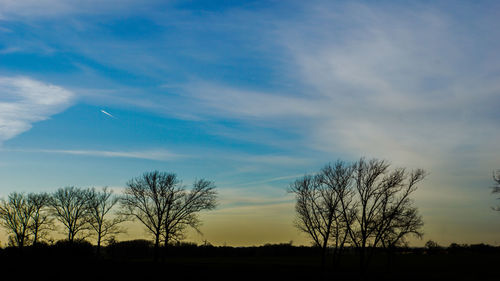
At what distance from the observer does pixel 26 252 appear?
3672 centimetres

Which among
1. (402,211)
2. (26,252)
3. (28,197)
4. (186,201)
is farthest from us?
(28,197)

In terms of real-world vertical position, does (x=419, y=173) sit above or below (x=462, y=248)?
A: above

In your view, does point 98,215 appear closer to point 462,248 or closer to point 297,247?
point 297,247

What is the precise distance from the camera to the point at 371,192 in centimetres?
5156

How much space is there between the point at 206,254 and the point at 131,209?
46.0 metres

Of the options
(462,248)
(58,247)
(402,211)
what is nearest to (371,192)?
(402,211)

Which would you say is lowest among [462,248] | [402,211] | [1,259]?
[462,248]

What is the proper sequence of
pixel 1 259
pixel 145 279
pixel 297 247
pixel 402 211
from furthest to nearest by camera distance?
pixel 297 247
pixel 402 211
pixel 1 259
pixel 145 279

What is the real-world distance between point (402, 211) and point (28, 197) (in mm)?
67742

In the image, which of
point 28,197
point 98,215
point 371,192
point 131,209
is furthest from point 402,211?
point 28,197

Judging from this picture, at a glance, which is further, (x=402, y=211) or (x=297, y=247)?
(x=297, y=247)

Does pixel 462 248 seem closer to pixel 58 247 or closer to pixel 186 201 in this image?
pixel 186 201

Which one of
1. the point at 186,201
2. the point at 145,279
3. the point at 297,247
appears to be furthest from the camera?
the point at 297,247

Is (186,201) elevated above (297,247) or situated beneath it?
elevated above
